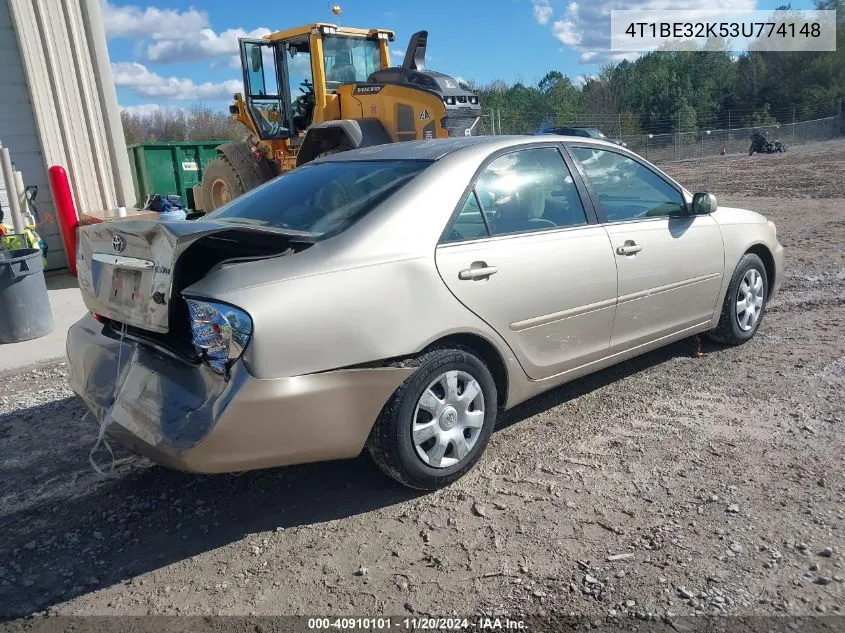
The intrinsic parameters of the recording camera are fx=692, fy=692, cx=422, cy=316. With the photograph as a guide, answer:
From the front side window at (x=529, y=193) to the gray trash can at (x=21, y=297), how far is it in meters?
4.63

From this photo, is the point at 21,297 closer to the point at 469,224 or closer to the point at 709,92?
the point at 469,224

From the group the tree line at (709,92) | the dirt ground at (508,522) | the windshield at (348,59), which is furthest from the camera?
the tree line at (709,92)

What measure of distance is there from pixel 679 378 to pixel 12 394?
4.76m

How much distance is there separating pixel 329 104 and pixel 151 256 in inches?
319

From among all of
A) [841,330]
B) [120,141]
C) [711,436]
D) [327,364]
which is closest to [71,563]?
[327,364]

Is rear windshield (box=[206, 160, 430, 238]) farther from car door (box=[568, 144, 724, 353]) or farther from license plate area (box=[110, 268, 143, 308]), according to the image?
car door (box=[568, 144, 724, 353])

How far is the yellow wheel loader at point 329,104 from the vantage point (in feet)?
31.7

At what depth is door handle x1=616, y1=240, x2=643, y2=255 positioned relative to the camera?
411 cm

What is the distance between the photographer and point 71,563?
2.95m

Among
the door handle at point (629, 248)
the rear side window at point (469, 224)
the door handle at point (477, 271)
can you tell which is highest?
the rear side window at point (469, 224)

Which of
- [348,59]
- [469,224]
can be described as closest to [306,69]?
[348,59]

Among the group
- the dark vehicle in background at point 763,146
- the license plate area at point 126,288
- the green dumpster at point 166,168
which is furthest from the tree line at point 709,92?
the license plate area at point 126,288

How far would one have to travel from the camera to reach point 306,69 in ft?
35.7

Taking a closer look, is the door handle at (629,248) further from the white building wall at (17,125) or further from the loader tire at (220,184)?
the loader tire at (220,184)
